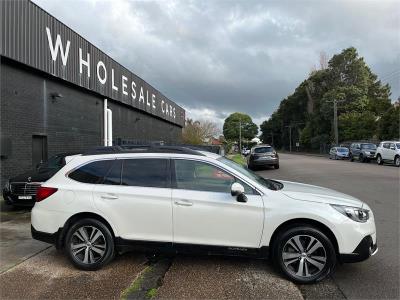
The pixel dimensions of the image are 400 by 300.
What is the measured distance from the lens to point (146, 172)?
5801mm

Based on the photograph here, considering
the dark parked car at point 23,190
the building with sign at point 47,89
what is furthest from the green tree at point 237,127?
the dark parked car at point 23,190

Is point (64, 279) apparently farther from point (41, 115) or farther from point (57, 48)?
point (57, 48)

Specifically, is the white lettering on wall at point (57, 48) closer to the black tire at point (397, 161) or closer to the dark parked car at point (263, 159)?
the dark parked car at point (263, 159)

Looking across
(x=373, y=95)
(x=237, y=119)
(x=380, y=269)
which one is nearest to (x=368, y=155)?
(x=380, y=269)

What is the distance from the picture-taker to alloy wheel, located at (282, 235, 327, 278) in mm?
5230

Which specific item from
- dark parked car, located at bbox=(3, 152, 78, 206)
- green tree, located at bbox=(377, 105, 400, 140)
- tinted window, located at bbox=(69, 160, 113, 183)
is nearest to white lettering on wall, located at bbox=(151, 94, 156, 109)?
dark parked car, located at bbox=(3, 152, 78, 206)

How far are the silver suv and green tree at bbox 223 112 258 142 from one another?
108332 mm

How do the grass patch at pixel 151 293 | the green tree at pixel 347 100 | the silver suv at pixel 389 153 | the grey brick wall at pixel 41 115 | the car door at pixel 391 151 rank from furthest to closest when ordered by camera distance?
the green tree at pixel 347 100, the car door at pixel 391 151, the silver suv at pixel 389 153, the grey brick wall at pixel 41 115, the grass patch at pixel 151 293

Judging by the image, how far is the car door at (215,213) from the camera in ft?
17.5

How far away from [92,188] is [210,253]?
1.82 meters

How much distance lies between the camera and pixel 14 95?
13945 mm

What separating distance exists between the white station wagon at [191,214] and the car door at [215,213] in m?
0.01

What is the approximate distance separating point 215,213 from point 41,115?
12135mm

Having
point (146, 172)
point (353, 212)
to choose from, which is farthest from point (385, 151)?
point (146, 172)
